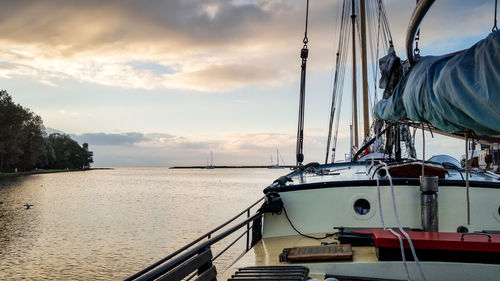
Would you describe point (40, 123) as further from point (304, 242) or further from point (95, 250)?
point (304, 242)

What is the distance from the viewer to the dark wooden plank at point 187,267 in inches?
115

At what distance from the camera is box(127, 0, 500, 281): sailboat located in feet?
8.88

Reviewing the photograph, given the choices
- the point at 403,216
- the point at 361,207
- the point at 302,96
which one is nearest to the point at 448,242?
the point at 403,216

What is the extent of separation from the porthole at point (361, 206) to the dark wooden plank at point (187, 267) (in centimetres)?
306

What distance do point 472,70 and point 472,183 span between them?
3889mm

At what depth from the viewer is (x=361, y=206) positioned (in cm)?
614

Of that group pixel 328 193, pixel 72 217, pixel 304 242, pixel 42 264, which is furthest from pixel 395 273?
pixel 72 217

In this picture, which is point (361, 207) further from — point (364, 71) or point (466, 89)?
point (364, 71)

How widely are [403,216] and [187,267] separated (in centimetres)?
385

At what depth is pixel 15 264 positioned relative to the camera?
57.6ft

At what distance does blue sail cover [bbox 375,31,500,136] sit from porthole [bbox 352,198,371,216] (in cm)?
272

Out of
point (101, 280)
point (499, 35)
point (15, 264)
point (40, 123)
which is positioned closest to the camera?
point (499, 35)

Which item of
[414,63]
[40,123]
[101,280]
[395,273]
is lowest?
[101,280]

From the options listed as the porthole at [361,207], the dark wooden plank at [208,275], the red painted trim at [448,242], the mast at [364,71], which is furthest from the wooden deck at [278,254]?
the mast at [364,71]
